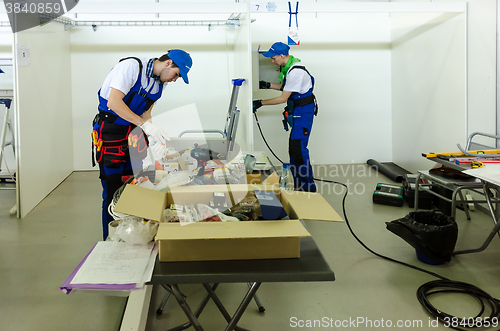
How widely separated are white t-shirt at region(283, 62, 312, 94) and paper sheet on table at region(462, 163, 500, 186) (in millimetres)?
1742

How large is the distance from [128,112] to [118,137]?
0.21 m

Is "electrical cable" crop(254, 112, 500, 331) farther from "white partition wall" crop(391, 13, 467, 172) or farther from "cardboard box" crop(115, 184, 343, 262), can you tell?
"white partition wall" crop(391, 13, 467, 172)

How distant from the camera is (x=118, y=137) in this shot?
2.32 meters

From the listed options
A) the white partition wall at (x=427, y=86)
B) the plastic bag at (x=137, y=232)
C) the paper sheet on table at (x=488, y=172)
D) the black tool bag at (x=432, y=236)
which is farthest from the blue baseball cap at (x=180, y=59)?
the white partition wall at (x=427, y=86)

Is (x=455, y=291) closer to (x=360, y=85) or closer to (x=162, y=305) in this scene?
(x=162, y=305)

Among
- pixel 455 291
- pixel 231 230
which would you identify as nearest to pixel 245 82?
pixel 455 291

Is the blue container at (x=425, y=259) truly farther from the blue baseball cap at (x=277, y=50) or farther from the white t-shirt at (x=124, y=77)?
the blue baseball cap at (x=277, y=50)

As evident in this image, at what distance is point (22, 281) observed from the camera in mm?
2221

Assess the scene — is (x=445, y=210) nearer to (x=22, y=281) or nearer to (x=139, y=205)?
(x=139, y=205)

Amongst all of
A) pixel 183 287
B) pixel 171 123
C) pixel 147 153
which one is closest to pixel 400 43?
pixel 171 123

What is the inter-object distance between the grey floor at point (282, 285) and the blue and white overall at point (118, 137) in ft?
1.70

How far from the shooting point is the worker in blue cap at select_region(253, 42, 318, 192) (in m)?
3.66

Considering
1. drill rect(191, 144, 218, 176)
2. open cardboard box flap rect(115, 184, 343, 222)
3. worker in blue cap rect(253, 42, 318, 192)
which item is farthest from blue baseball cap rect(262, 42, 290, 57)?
open cardboard box flap rect(115, 184, 343, 222)

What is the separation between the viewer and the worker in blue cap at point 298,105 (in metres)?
3.66
